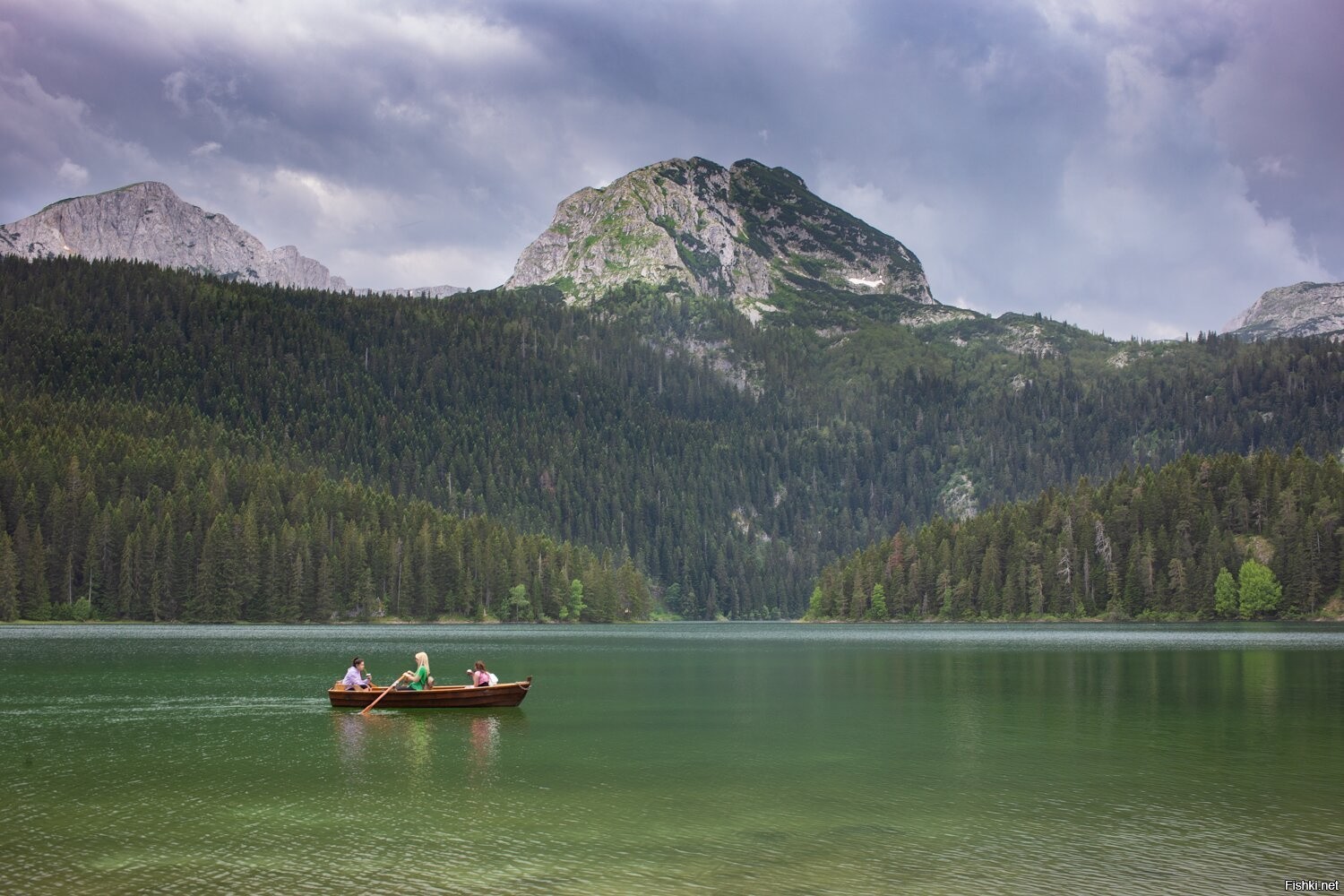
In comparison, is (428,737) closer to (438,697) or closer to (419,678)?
(438,697)

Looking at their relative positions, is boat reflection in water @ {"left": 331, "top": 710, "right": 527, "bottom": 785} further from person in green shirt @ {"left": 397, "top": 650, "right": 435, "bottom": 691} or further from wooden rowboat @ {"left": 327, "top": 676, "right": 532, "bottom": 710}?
person in green shirt @ {"left": 397, "top": 650, "right": 435, "bottom": 691}

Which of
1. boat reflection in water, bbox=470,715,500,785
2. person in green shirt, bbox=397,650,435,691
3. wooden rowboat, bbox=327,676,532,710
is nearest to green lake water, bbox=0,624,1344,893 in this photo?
boat reflection in water, bbox=470,715,500,785

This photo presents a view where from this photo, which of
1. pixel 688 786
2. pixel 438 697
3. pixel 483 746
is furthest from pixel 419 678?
pixel 688 786

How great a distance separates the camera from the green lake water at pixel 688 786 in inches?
1225

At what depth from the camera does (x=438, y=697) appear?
69188 millimetres

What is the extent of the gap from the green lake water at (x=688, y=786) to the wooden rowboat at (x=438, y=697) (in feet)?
2.48

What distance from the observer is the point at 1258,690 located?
7531 centimetres

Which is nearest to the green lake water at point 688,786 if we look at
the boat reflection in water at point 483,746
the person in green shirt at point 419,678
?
the boat reflection in water at point 483,746

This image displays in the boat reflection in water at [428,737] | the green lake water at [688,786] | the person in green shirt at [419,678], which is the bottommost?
the boat reflection in water at [428,737]

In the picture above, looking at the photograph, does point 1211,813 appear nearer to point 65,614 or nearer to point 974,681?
point 974,681

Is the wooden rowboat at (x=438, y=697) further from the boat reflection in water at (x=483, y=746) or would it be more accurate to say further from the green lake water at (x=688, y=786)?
the boat reflection in water at (x=483, y=746)

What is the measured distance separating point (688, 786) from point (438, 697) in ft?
97.9

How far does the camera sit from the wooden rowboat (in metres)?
68.6

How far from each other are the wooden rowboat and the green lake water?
0.76 meters
